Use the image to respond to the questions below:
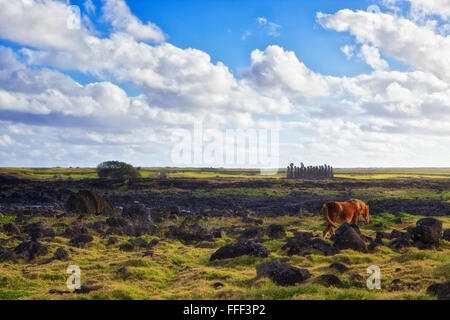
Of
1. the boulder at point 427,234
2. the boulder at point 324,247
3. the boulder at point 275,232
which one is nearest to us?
the boulder at point 324,247

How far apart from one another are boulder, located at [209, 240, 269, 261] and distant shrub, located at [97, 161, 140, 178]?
117m

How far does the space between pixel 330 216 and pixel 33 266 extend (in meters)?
19.3

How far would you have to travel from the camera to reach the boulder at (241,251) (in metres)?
21.5

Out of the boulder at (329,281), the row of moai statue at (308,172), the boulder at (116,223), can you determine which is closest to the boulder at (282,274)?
the boulder at (329,281)

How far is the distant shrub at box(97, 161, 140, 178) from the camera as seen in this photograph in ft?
436

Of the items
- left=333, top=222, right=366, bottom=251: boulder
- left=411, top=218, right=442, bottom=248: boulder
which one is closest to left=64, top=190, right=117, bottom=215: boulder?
left=333, top=222, right=366, bottom=251: boulder

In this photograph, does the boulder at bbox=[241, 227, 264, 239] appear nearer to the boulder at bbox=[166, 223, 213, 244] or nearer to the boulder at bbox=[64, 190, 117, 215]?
the boulder at bbox=[166, 223, 213, 244]

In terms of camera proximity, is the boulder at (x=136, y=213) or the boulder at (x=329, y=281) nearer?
the boulder at (x=329, y=281)

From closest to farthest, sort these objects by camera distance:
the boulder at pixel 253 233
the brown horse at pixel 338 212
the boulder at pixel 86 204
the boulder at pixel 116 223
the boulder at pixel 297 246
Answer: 1. the boulder at pixel 297 246
2. the brown horse at pixel 338 212
3. the boulder at pixel 253 233
4. the boulder at pixel 116 223
5. the boulder at pixel 86 204

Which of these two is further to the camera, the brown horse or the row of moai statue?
the row of moai statue

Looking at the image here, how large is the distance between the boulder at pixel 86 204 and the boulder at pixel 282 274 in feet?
111

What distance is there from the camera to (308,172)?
17175 cm

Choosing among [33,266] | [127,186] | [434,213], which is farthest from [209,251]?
[127,186]

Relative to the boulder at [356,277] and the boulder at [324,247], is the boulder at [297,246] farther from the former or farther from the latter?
the boulder at [356,277]
